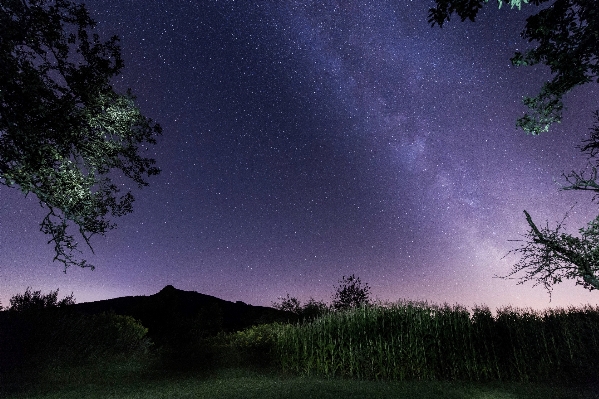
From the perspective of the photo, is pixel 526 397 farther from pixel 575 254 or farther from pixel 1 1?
pixel 1 1

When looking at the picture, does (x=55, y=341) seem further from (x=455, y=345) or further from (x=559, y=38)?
(x=559, y=38)

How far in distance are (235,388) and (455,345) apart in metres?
9.22

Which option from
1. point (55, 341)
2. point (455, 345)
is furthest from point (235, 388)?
point (55, 341)

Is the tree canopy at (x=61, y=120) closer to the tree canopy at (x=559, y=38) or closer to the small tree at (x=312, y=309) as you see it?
the tree canopy at (x=559, y=38)

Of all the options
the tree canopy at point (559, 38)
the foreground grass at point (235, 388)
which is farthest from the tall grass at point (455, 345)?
the tree canopy at point (559, 38)

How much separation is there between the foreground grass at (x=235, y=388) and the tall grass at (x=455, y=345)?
117 cm

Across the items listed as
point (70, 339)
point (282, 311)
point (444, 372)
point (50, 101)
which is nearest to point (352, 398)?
point (444, 372)

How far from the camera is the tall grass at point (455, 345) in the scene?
1387 cm

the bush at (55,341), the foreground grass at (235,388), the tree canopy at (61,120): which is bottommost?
the foreground grass at (235,388)

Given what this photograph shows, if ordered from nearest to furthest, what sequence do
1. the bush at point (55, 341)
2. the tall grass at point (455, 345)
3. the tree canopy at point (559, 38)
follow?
the tree canopy at point (559, 38) → the tall grass at point (455, 345) → the bush at point (55, 341)

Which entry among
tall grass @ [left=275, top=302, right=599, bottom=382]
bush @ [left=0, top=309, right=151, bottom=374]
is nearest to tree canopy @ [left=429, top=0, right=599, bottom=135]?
tall grass @ [left=275, top=302, right=599, bottom=382]

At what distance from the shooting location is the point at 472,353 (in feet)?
48.2

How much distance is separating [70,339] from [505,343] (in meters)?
21.1

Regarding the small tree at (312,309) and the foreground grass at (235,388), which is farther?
the small tree at (312,309)
